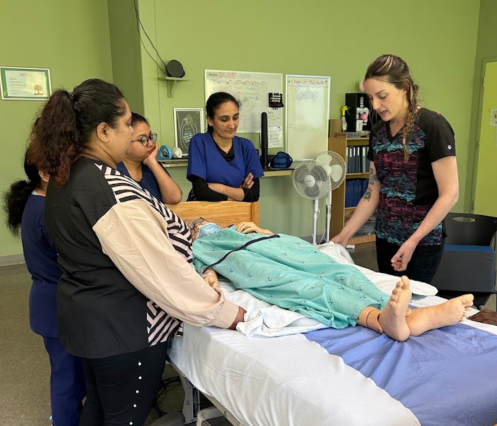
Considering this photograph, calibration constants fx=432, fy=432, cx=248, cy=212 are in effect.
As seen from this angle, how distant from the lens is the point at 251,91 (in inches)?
164

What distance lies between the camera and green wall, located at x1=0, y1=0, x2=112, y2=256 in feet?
12.5

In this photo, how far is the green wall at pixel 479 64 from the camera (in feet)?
17.2

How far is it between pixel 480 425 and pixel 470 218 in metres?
2.13

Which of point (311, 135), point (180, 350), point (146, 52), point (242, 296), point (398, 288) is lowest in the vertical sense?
point (180, 350)

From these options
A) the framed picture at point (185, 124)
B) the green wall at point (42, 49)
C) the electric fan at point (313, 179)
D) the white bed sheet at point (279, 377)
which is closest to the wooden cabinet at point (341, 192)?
the electric fan at point (313, 179)

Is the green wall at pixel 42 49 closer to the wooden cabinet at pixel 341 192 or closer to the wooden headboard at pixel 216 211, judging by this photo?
the wooden headboard at pixel 216 211

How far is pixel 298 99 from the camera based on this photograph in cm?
444

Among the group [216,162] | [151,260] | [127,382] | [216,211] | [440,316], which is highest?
[216,162]

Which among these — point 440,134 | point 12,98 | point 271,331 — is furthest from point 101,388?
point 12,98

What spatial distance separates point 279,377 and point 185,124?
309 cm

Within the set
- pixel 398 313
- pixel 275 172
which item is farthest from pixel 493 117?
pixel 398 313

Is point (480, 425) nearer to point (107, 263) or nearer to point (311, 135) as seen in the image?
point (107, 263)

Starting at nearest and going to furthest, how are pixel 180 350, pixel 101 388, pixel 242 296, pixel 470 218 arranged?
pixel 101 388 < pixel 180 350 < pixel 242 296 < pixel 470 218

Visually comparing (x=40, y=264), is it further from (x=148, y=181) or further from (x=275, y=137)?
(x=275, y=137)
